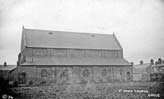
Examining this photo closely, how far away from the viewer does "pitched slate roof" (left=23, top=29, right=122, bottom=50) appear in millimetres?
37312

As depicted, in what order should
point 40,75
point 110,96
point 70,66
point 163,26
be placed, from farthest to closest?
point 70,66 < point 40,75 < point 110,96 < point 163,26

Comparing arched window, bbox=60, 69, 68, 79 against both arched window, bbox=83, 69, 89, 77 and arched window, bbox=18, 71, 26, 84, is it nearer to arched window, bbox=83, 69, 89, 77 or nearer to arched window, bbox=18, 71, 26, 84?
arched window, bbox=83, 69, 89, 77

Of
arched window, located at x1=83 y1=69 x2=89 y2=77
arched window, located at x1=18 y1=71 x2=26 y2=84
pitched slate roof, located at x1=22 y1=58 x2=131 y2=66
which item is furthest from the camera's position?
arched window, located at x1=83 y1=69 x2=89 y2=77

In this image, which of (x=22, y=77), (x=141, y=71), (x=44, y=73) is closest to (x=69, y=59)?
(x=44, y=73)

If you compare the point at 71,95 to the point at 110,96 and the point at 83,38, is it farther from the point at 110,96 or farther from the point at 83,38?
the point at 83,38

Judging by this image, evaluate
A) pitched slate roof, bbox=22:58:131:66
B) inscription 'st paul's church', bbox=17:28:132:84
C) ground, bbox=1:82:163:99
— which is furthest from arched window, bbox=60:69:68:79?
ground, bbox=1:82:163:99

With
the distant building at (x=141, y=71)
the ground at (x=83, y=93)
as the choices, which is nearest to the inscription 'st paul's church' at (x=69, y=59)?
the ground at (x=83, y=93)

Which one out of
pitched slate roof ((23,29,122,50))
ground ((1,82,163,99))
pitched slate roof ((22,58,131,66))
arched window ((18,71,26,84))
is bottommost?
ground ((1,82,163,99))

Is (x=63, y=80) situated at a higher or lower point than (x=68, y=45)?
lower

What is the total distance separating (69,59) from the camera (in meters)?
37.8

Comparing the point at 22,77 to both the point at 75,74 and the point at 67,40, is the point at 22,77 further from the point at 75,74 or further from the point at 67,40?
the point at 67,40

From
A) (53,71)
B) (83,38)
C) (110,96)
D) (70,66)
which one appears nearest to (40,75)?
(53,71)

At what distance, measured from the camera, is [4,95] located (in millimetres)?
15180

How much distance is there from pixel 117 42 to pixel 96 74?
11245 mm
